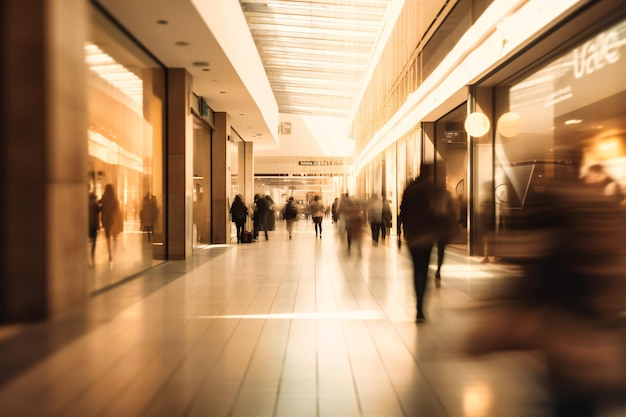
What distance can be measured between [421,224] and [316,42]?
1633 cm

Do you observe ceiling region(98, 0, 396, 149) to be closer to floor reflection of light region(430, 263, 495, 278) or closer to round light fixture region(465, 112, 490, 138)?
round light fixture region(465, 112, 490, 138)

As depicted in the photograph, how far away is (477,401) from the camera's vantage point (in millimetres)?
3773

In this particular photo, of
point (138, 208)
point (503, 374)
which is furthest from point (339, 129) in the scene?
point (503, 374)

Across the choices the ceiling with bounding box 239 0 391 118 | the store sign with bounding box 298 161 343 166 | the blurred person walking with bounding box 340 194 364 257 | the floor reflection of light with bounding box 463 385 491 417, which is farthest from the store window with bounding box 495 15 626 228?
the store sign with bounding box 298 161 343 166

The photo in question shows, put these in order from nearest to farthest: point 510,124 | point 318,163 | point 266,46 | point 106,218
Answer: point 106,218 → point 510,124 → point 266,46 → point 318,163

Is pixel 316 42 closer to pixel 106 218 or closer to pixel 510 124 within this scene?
pixel 510 124

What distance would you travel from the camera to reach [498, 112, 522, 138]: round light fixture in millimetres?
11383

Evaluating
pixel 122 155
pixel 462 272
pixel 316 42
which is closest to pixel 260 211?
pixel 316 42

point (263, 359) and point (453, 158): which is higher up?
point (453, 158)

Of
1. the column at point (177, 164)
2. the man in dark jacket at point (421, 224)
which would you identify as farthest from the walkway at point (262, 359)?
the column at point (177, 164)

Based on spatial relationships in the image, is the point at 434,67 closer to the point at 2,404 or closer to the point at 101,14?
the point at 101,14

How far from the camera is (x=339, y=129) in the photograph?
38.4m

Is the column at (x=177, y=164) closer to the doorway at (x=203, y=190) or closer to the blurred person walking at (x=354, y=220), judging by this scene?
the blurred person walking at (x=354, y=220)

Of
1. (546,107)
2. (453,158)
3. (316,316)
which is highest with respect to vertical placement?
(546,107)
